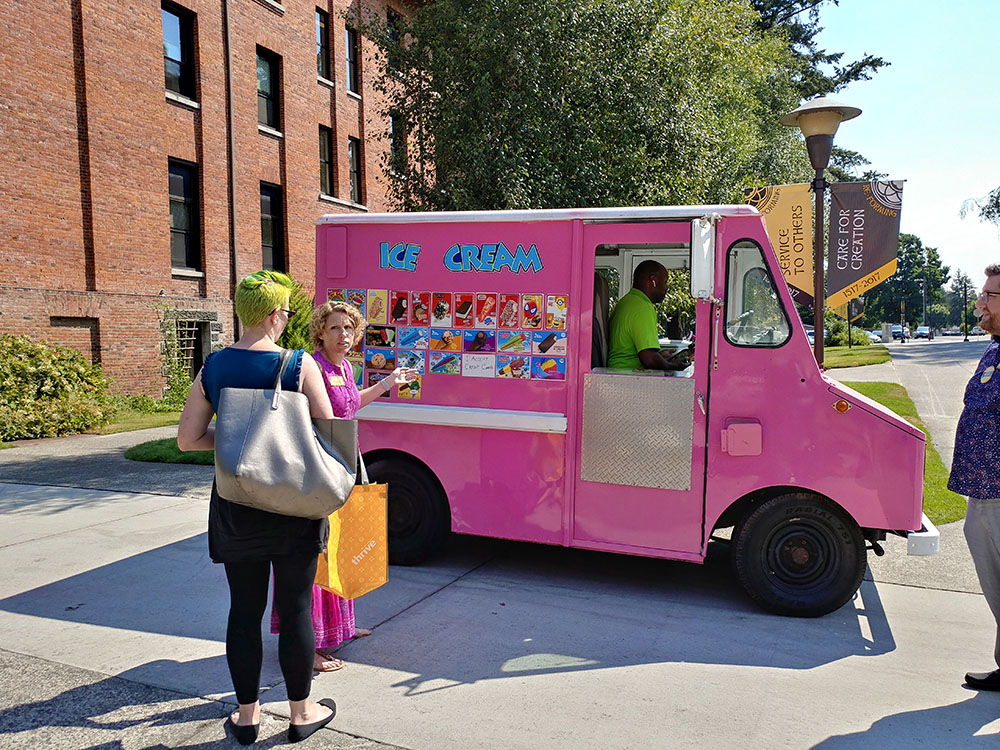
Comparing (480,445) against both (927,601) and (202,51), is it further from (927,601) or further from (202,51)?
(202,51)

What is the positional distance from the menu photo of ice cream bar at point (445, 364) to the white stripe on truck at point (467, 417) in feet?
0.81

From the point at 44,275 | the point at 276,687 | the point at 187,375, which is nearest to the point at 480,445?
the point at 276,687

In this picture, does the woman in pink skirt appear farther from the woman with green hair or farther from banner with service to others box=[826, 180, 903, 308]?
banner with service to others box=[826, 180, 903, 308]

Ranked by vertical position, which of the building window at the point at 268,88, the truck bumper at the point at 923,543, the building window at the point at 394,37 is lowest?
the truck bumper at the point at 923,543

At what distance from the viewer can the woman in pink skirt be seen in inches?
158

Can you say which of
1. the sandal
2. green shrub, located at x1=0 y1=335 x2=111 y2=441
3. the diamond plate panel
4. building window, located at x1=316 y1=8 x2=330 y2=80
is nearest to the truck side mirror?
the diamond plate panel

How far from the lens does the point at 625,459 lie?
198 inches

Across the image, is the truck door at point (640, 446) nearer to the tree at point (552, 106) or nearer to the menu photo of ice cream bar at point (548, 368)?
the menu photo of ice cream bar at point (548, 368)

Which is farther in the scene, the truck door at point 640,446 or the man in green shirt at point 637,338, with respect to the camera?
the man in green shirt at point 637,338

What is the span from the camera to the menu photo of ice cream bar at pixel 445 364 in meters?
5.44

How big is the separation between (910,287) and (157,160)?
114502mm

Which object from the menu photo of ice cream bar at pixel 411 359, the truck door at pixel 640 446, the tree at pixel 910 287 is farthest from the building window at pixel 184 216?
the tree at pixel 910 287

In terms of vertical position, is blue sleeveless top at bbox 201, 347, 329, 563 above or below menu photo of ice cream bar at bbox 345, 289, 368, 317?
below

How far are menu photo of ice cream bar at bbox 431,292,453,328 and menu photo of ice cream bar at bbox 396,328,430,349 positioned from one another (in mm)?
106
